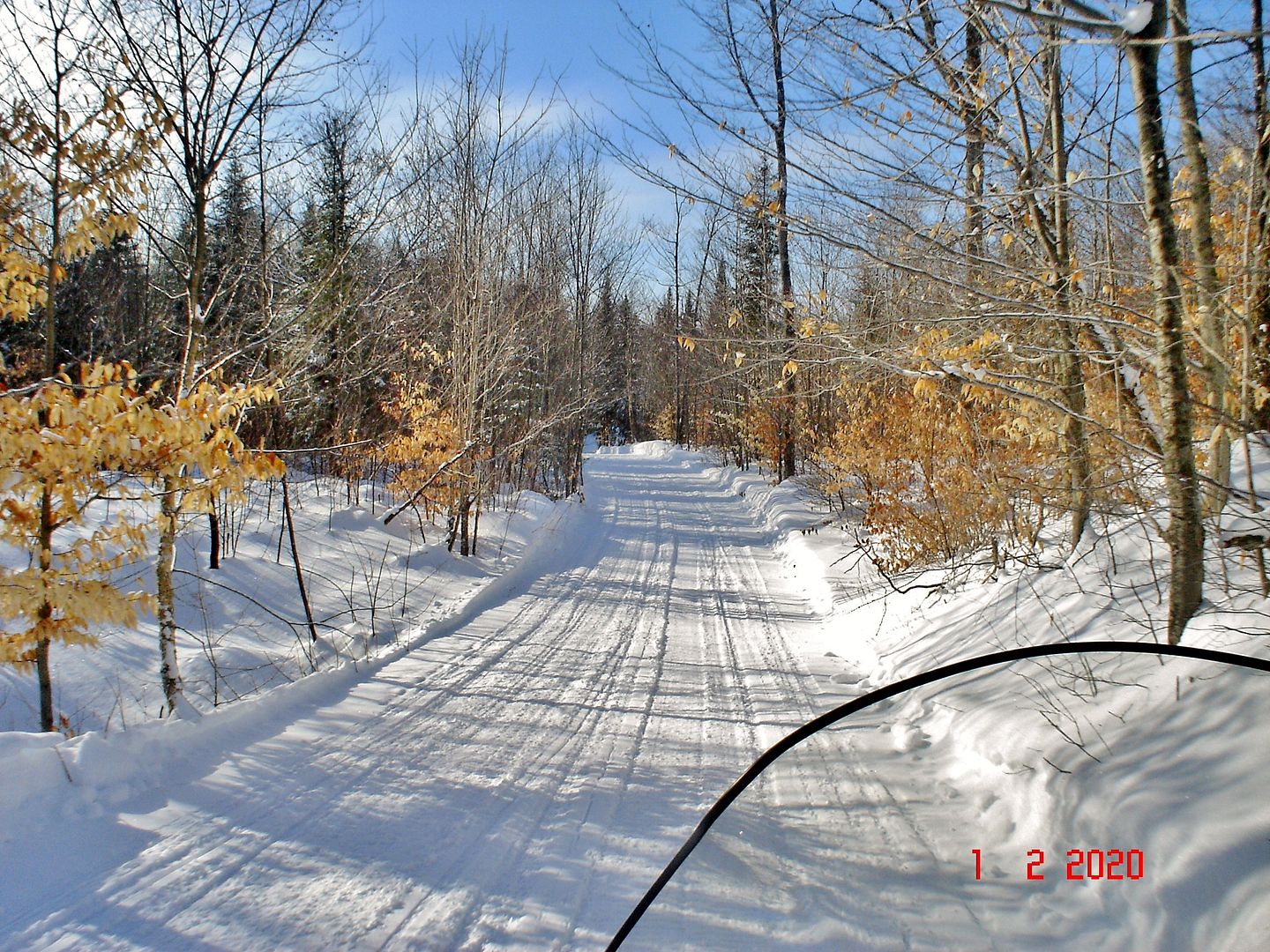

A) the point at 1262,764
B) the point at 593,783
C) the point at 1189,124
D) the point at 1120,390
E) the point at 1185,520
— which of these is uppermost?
the point at 1189,124

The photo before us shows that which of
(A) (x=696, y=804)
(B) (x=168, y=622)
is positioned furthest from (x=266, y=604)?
(A) (x=696, y=804)

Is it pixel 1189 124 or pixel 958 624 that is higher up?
pixel 1189 124

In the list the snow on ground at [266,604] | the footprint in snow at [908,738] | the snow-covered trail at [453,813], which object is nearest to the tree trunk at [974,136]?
the footprint in snow at [908,738]

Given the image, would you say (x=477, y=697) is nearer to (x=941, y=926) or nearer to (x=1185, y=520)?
(x=941, y=926)

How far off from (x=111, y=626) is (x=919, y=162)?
7.32 m

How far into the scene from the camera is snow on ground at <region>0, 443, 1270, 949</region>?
8.37 ft

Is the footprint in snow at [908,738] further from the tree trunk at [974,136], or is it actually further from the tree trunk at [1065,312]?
the tree trunk at [974,136]

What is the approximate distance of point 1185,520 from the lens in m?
3.37

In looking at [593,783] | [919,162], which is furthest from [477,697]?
[919,162]
